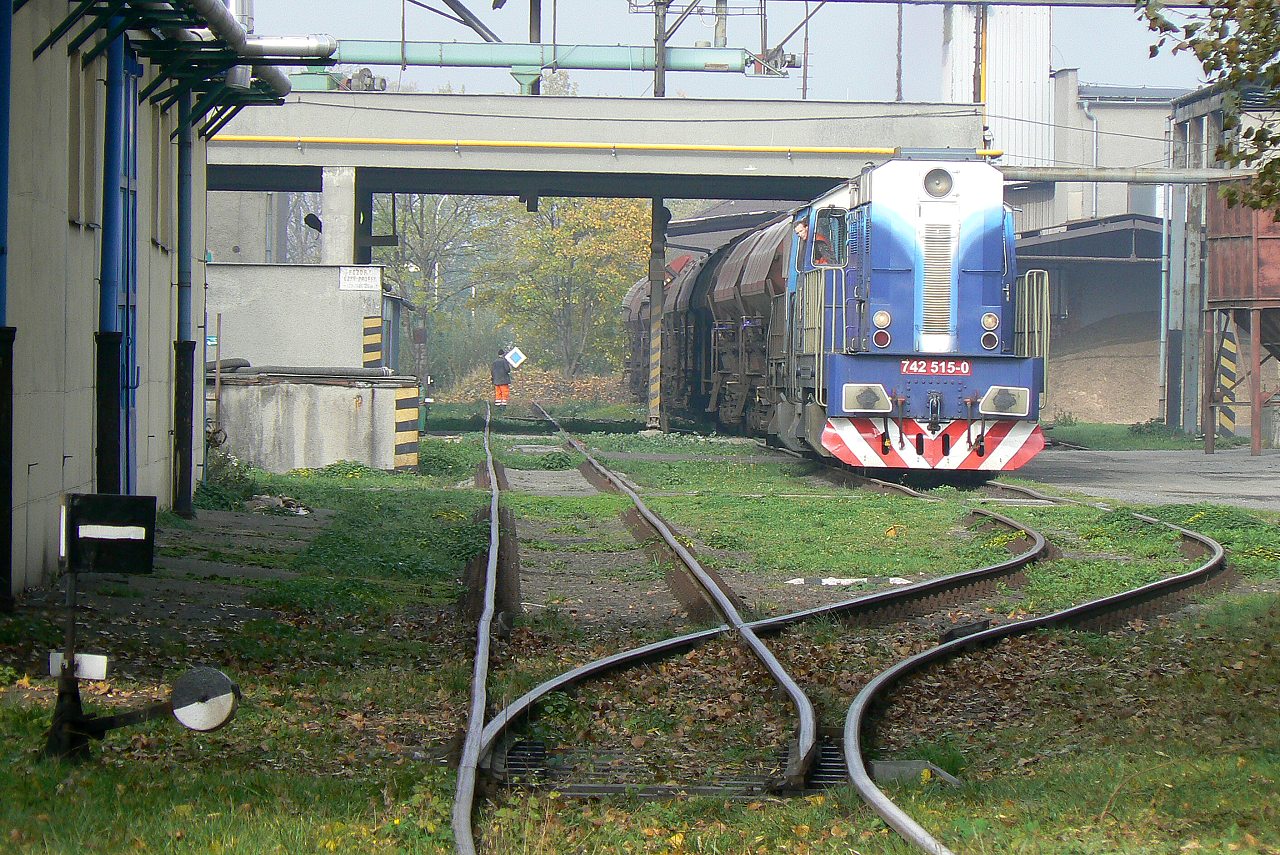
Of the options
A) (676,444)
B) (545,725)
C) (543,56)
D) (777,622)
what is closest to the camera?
(545,725)

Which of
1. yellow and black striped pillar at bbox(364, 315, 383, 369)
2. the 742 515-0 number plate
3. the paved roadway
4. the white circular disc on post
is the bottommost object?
the paved roadway

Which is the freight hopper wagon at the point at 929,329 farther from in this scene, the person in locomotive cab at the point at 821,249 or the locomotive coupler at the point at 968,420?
the person in locomotive cab at the point at 821,249

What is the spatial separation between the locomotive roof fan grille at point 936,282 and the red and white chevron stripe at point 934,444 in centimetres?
121

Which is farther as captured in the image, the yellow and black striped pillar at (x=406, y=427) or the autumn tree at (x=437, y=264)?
the autumn tree at (x=437, y=264)

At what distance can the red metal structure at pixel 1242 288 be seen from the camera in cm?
2778

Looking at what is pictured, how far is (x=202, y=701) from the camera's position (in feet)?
16.6

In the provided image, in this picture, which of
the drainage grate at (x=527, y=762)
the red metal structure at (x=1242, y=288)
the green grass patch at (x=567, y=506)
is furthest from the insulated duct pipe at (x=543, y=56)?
the drainage grate at (x=527, y=762)

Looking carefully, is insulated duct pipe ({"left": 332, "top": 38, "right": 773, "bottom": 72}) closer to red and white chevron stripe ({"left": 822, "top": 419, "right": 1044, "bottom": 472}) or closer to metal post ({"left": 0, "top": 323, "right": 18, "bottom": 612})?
red and white chevron stripe ({"left": 822, "top": 419, "right": 1044, "bottom": 472})

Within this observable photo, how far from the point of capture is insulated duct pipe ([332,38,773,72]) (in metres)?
30.7

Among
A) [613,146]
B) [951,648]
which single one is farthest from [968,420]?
[613,146]

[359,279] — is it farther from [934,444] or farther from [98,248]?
[98,248]

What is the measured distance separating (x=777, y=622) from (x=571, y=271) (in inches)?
1877

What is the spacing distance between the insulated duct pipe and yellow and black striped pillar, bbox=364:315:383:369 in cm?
715

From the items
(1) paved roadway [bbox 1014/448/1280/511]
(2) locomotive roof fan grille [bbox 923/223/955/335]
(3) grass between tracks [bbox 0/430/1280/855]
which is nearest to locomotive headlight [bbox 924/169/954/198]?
(2) locomotive roof fan grille [bbox 923/223/955/335]
